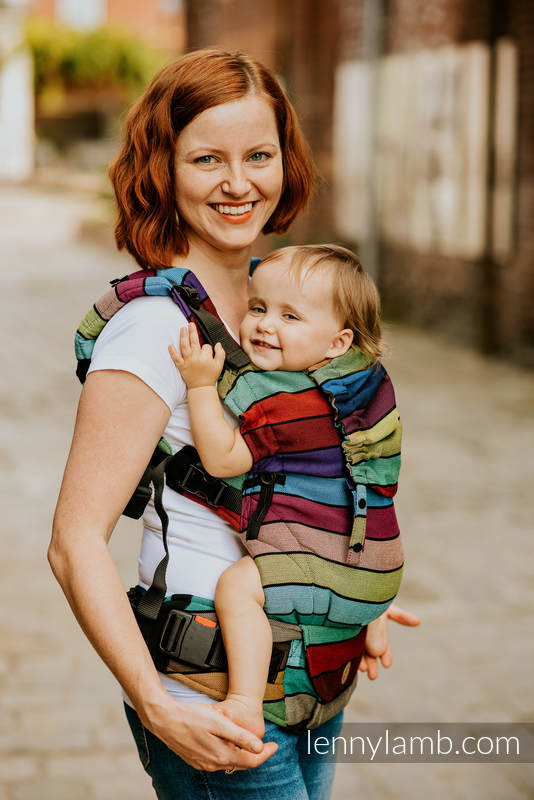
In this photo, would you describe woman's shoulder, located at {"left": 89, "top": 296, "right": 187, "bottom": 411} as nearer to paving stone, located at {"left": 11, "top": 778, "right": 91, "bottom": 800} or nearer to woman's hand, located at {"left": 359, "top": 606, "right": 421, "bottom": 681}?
woman's hand, located at {"left": 359, "top": 606, "right": 421, "bottom": 681}

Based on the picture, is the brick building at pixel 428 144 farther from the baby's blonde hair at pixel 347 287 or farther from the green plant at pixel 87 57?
the green plant at pixel 87 57

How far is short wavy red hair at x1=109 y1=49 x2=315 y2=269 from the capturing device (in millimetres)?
1938

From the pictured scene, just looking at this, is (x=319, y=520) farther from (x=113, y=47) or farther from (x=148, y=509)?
(x=113, y=47)

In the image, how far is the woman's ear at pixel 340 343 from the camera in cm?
199

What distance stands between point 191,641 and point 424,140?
11.2 meters

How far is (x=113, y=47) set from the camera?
4653cm

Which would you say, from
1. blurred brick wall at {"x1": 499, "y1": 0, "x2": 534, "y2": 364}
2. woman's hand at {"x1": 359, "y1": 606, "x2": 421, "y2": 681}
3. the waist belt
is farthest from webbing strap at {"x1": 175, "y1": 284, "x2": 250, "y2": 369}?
blurred brick wall at {"x1": 499, "y1": 0, "x2": 534, "y2": 364}

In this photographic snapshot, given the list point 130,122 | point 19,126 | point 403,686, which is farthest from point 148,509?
point 19,126

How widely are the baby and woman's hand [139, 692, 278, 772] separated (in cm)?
4

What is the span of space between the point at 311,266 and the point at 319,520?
46 centimetres

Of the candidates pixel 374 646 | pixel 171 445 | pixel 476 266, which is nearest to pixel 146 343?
pixel 171 445

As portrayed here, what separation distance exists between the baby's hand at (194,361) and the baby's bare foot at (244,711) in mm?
523

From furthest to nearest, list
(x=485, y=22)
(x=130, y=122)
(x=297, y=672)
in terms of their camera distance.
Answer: (x=485, y=22) < (x=130, y=122) < (x=297, y=672)

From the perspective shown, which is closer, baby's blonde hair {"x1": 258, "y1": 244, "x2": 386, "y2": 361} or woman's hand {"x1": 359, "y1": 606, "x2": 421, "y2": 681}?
baby's blonde hair {"x1": 258, "y1": 244, "x2": 386, "y2": 361}
